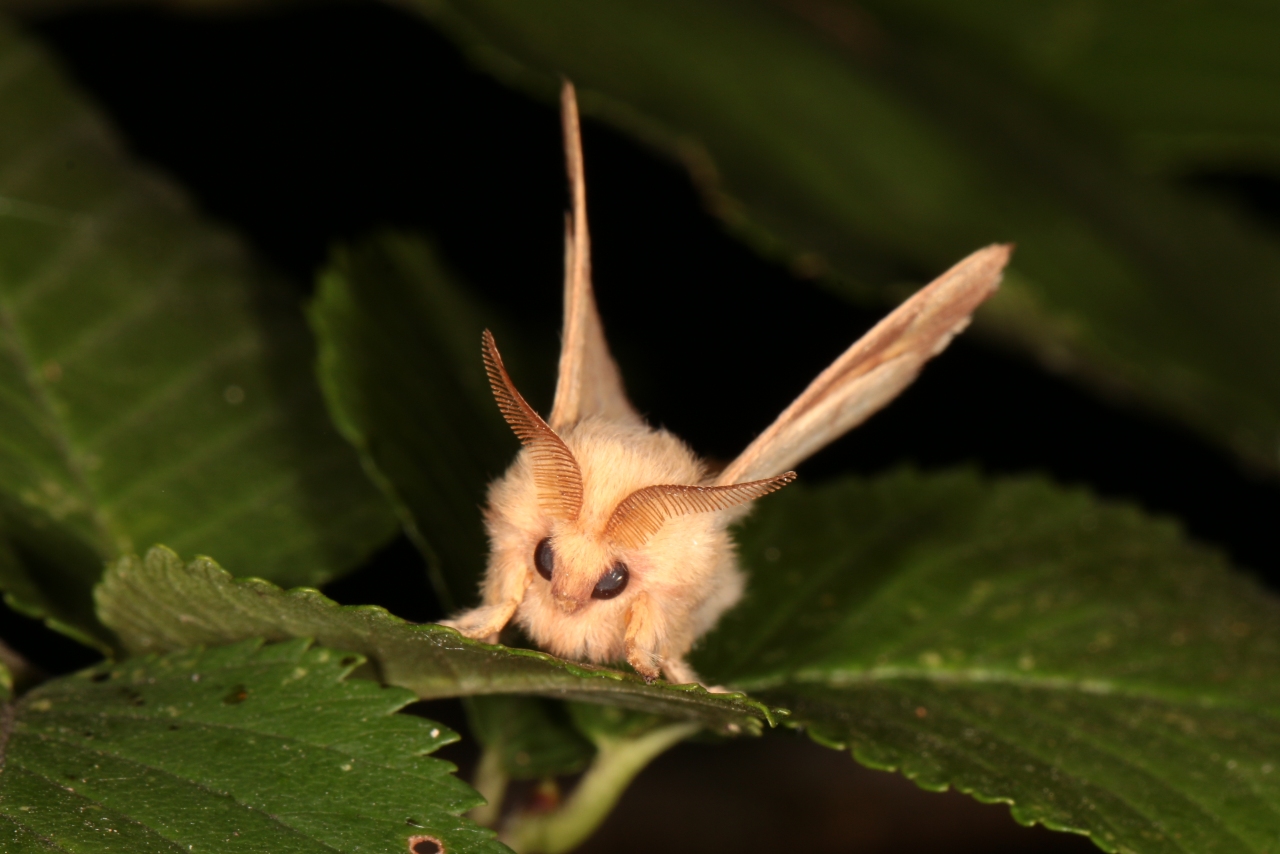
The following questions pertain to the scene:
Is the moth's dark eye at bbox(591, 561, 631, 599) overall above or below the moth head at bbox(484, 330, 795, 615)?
below

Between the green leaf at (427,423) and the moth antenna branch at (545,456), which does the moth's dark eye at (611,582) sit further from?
the green leaf at (427,423)

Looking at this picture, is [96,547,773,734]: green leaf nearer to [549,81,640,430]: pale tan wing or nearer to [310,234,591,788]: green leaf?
[310,234,591,788]: green leaf

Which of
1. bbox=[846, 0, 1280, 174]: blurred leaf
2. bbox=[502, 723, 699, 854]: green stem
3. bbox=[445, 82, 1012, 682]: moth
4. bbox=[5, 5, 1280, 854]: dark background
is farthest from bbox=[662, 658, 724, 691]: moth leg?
bbox=[846, 0, 1280, 174]: blurred leaf

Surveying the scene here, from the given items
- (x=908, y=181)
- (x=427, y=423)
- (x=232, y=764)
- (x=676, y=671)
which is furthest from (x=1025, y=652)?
(x=908, y=181)

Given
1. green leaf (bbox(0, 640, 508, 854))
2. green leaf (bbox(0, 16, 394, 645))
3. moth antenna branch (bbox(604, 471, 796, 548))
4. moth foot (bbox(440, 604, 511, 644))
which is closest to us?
green leaf (bbox(0, 640, 508, 854))

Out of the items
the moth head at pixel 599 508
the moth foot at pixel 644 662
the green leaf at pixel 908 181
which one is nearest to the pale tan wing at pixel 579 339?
the moth head at pixel 599 508

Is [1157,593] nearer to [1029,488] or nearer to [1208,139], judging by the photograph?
[1029,488]
